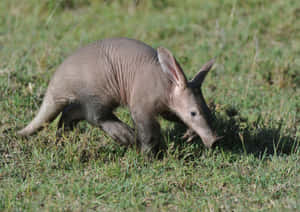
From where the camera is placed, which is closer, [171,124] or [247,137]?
[247,137]

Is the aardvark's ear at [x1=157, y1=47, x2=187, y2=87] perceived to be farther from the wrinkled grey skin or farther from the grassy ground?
the grassy ground

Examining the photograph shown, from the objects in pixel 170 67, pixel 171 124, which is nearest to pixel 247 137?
pixel 171 124

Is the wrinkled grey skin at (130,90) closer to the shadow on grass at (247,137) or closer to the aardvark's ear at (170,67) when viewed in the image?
the aardvark's ear at (170,67)

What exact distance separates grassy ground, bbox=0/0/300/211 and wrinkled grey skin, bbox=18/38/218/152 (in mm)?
243

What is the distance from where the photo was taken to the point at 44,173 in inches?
168

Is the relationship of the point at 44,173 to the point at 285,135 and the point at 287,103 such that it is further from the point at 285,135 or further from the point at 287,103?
the point at 287,103

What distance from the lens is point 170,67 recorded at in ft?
14.3

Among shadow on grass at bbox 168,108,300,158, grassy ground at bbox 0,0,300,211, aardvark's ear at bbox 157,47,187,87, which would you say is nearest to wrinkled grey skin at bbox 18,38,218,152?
aardvark's ear at bbox 157,47,187,87

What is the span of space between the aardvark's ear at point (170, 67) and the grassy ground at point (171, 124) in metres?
0.61

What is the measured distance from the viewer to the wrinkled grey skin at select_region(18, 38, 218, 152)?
4.37 metres

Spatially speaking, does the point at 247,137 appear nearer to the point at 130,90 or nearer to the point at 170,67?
the point at 170,67

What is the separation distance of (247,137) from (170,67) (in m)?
1.20

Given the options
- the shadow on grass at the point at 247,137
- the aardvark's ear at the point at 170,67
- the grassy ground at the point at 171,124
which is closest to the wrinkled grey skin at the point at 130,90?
the aardvark's ear at the point at 170,67

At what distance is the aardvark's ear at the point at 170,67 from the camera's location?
4309 mm
